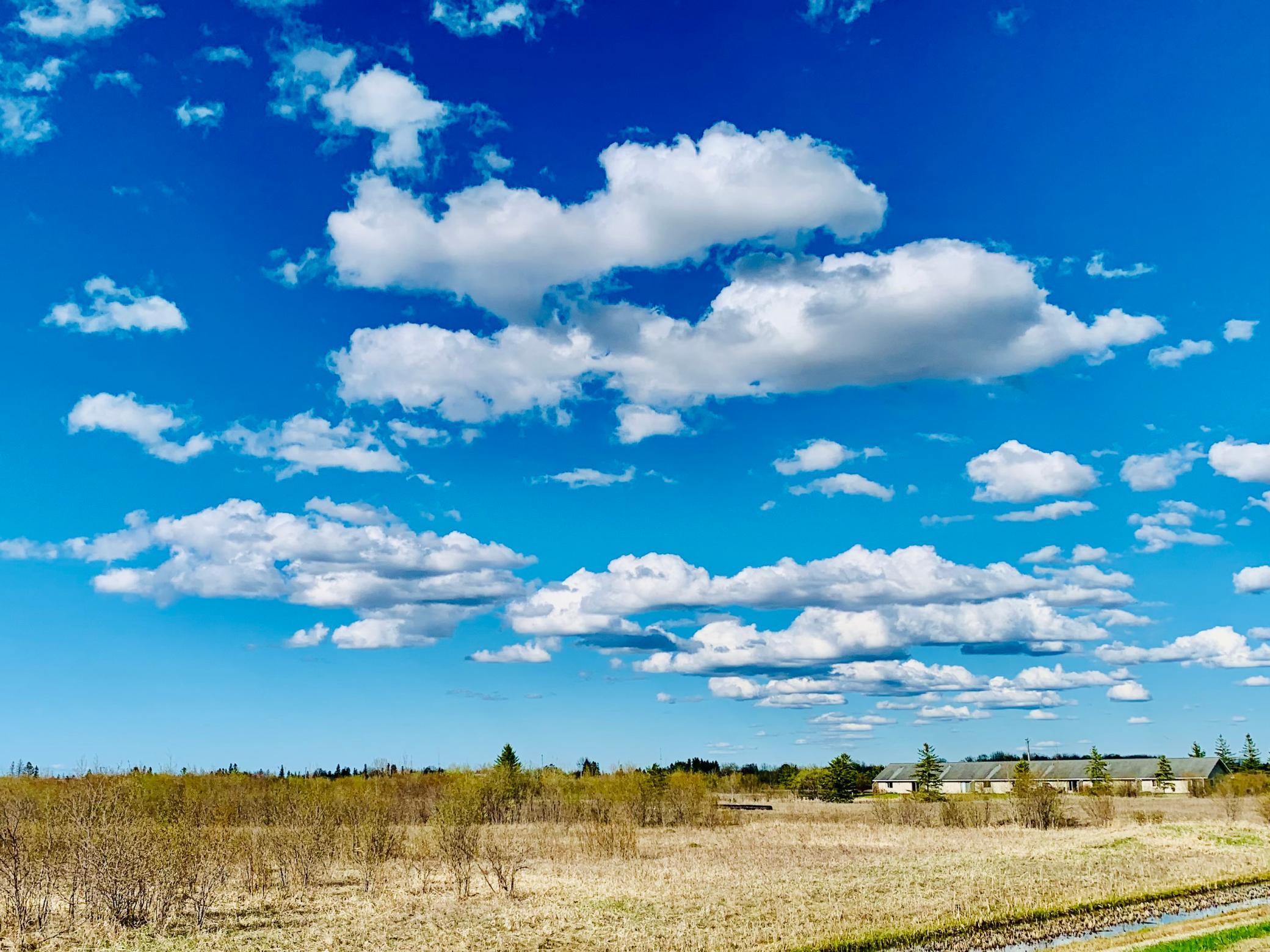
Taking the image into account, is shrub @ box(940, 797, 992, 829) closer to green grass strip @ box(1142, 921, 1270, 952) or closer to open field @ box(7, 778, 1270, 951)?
open field @ box(7, 778, 1270, 951)

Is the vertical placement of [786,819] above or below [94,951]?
below

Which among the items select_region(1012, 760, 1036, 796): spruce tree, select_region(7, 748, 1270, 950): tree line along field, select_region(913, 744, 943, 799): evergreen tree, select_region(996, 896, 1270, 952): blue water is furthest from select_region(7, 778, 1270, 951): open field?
select_region(913, 744, 943, 799): evergreen tree

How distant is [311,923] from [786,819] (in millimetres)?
53993

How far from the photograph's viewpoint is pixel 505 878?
33.9 m

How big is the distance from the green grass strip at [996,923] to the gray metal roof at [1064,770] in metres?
89.7

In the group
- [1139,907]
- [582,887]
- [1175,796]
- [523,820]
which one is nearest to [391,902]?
[582,887]

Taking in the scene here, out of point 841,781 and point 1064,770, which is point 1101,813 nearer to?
point 841,781

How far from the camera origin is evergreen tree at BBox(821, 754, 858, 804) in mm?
107938

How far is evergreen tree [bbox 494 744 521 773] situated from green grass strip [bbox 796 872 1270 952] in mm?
61425

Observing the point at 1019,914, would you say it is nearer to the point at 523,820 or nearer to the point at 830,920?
the point at 830,920

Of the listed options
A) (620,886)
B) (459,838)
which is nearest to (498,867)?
(459,838)

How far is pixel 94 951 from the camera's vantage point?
76.3 feet

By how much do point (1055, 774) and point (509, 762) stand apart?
89.7m

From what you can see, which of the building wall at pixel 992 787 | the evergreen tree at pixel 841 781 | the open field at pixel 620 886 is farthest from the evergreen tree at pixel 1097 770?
the open field at pixel 620 886
